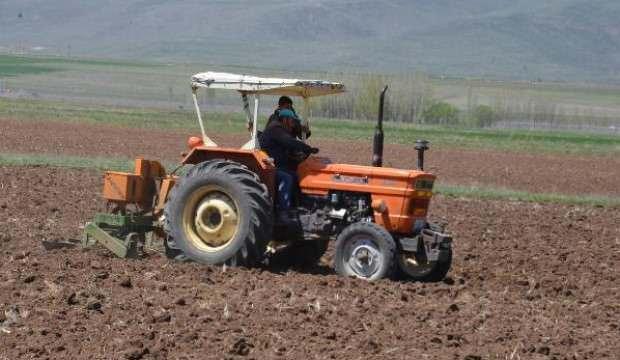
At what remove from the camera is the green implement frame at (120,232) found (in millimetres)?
12930

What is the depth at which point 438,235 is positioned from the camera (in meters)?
12.2

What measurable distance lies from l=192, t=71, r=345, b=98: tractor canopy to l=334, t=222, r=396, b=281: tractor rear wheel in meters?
1.44

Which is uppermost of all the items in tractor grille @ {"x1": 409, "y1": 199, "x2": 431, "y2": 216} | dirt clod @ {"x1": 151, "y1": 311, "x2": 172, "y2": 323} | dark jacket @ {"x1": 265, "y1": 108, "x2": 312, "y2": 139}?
dark jacket @ {"x1": 265, "y1": 108, "x2": 312, "y2": 139}

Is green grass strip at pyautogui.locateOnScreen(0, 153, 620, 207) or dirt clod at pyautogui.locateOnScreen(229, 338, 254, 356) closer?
dirt clod at pyautogui.locateOnScreen(229, 338, 254, 356)

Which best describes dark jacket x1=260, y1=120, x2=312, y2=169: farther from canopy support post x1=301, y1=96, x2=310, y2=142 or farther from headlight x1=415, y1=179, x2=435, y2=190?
headlight x1=415, y1=179, x2=435, y2=190

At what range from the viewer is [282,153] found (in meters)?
12.6

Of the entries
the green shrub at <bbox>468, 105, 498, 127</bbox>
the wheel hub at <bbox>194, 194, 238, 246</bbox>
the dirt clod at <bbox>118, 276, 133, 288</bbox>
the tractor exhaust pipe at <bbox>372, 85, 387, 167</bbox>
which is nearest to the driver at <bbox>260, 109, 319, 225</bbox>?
the wheel hub at <bbox>194, 194, 238, 246</bbox>

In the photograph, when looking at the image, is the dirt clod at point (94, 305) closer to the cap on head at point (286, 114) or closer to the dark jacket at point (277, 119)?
the dark jacket at point (277, 119)

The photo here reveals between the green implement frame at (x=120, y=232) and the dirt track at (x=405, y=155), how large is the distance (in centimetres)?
1440

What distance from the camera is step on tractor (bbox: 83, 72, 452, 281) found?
12.2 metres

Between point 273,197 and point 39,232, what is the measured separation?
3.53 m

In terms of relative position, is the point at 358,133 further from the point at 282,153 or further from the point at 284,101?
the point at 282,153

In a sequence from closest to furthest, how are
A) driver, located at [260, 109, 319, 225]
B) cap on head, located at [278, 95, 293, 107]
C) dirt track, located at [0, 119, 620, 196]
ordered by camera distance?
driver, located at [260, 109, 319, 225], cap on head, located at [278, 95, 293, 107], dirt track, located at [0, 119, 620, 196]

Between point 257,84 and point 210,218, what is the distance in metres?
1.40
